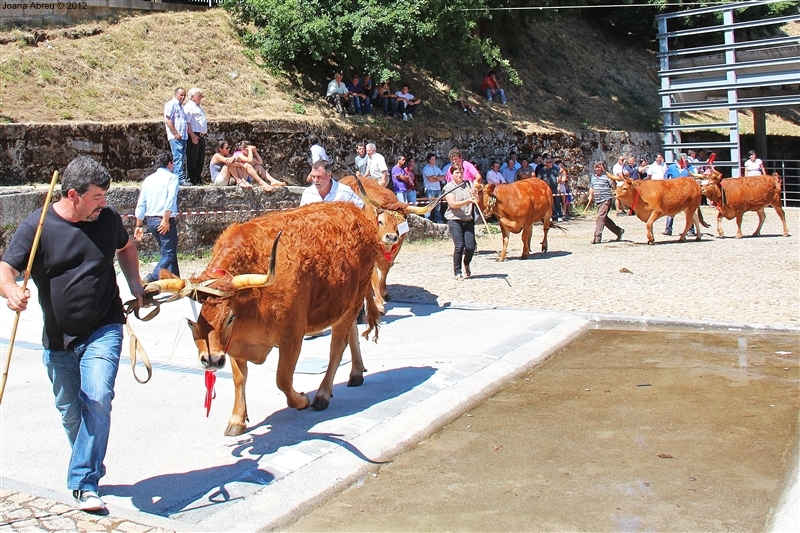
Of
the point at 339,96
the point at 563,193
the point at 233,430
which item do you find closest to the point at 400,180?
the point at 339,96

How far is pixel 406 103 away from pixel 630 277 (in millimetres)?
11756

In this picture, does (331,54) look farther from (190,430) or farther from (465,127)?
(190,430)

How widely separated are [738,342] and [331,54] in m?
15.7

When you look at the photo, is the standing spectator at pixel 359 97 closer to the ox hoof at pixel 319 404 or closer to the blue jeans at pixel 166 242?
the blue jeans at pixel 166 242

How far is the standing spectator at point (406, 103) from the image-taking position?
23.8 meters

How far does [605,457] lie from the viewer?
6.06 metres

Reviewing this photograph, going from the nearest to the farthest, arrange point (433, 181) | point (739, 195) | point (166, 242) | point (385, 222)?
point (385, 222) < point (166, 242) < point (739, 195) < point (433, 181)

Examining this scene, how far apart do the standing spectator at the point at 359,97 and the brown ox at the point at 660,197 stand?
7.30 meters

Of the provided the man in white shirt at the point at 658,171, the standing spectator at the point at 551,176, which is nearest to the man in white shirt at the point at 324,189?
the standing spectator at the point at 551,176

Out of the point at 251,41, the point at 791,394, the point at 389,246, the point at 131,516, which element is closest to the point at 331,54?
the point at 251,41

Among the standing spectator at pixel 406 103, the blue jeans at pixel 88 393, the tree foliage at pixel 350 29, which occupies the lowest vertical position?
the blue jeans at pixel 88 393

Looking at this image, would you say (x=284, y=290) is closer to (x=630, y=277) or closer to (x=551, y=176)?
(x=630, y=277)

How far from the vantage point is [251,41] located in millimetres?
22766

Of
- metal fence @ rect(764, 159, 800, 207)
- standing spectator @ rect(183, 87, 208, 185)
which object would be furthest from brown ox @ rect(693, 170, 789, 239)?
standing spectator @ rect(183, 87, 208, 185)
